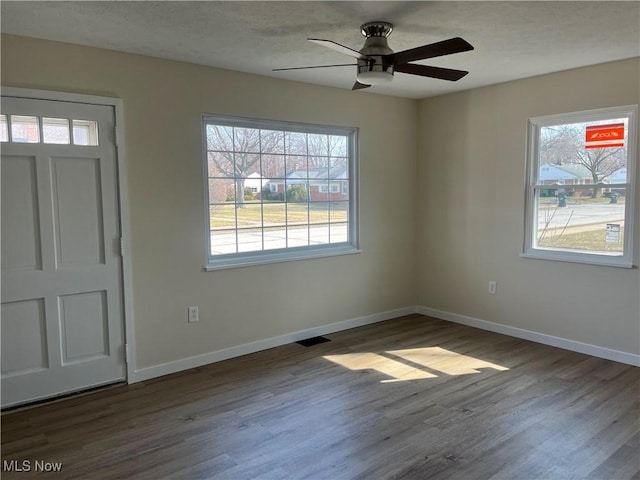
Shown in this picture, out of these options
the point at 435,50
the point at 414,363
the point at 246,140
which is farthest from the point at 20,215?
the point at 414,363

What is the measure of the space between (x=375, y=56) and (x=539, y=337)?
314cm

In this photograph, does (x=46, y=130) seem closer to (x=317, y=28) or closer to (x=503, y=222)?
(x=317, y=28)

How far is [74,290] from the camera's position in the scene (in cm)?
334

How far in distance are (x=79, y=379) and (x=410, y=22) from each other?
3.31 metres

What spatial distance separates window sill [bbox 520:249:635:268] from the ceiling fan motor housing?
251 cm

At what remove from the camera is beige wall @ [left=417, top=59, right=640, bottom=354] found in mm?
3914

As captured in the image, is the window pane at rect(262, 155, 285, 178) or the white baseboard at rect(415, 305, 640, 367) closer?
the white baseboard at rect(415, 305, 640, 367)

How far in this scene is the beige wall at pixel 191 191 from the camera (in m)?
3.35

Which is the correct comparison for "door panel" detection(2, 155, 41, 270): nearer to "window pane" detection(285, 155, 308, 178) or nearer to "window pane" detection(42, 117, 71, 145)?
"window pane" detection(42, 117, 71, 145)

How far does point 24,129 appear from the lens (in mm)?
3066

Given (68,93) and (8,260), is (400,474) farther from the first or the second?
(68,93)

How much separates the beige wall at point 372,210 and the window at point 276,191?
0.12m

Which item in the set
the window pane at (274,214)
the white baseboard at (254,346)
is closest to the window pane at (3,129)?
the white baseboard at (254,346)

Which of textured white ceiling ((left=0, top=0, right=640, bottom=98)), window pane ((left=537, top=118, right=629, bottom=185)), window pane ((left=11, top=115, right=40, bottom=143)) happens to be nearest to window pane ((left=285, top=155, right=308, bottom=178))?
textured white ceiling ((left=0, top=0, right=640, bottom=98))
